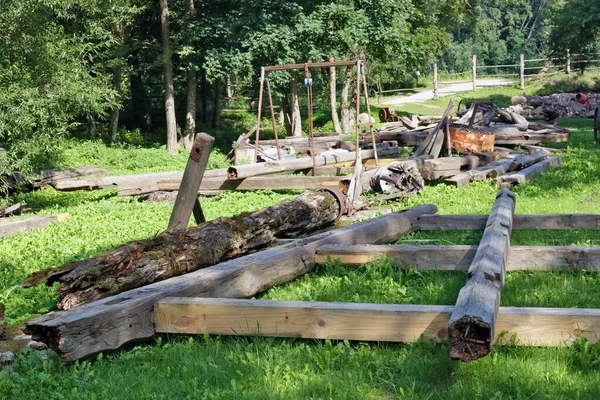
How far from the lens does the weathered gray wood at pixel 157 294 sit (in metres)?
4.64

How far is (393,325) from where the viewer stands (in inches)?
A: 183

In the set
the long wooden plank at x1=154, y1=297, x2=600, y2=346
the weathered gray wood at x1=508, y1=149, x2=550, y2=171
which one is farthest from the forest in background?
the long wooden plank at x1=154, y1=297, x2=600, y2=346

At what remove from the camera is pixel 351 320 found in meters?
4.73

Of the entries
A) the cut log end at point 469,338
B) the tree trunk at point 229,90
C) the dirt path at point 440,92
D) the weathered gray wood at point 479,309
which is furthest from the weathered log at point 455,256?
the dirt path at point 440,92

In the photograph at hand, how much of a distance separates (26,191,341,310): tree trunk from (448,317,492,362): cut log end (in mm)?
2909

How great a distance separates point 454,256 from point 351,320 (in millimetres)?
2154

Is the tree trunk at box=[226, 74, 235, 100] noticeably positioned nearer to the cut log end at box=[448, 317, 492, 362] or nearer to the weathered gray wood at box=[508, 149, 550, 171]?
the weathered gray wood at box=[508, 149, 550, 171]

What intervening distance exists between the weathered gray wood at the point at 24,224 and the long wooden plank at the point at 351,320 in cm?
715

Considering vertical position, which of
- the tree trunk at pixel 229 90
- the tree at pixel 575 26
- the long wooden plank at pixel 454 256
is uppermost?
the tree at pixel 575 26

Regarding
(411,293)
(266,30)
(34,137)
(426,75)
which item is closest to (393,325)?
(411,293)

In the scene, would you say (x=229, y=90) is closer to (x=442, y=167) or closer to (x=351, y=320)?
(x=442, y=167)

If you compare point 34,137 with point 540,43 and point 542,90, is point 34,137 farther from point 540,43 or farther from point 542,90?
point 540,43

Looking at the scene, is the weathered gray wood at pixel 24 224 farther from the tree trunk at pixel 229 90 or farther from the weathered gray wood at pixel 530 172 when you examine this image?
the tree trunk at pixel 229 90

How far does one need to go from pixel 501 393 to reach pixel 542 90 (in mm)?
45350
